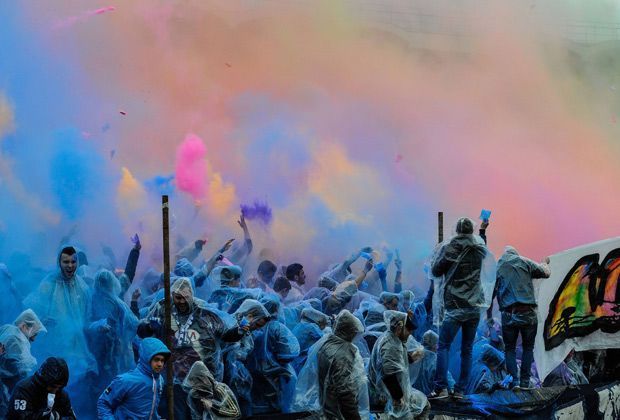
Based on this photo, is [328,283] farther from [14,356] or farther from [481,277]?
[14,356]

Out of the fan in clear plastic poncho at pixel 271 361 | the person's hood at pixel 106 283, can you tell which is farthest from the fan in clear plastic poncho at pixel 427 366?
the person's hood at pixel 106 283

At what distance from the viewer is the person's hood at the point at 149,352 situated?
5.91m

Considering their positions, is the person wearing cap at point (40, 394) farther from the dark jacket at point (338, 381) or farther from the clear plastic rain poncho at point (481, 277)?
the clear plastic rain poncho at point (481, 277)

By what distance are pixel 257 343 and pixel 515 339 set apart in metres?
2.15

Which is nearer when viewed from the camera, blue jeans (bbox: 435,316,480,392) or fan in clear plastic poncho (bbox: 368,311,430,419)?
fan in clear plastic poncho (bbox: 368,311,430,419)

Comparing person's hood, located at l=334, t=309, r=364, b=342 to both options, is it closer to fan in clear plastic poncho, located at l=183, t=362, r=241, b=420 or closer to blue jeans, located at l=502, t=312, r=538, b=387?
fan in clear plastic poncho, located at l=183, t=362, r=241, b=420

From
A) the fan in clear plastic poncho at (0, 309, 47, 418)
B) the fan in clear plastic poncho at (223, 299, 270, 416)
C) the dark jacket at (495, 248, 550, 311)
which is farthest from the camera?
the dark jacket at (495, 248, 550, 311)

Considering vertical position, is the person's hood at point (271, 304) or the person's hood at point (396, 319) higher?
the person's hood at point (271, 304)

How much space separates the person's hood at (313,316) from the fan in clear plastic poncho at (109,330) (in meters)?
1.34

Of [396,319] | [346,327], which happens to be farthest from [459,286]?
[346,327]

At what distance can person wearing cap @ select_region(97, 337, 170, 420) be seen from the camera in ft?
19.4

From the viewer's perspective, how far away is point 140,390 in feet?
19.7

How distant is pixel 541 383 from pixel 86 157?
4904 mm

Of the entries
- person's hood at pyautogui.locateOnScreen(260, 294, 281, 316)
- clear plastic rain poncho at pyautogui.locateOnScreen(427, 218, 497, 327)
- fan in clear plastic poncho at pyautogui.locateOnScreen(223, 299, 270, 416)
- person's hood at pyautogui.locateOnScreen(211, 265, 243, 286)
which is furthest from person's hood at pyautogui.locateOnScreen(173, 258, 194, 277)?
clear plastic rain poncho at pyautogui.locateOnScreen(427, 218, 497, 327)
